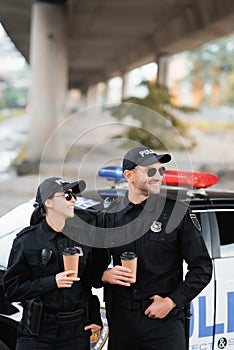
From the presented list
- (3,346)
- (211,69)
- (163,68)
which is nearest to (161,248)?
(3,346)

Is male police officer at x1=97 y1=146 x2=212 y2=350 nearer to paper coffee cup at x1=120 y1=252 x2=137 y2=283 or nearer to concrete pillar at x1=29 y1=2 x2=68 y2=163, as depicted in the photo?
paper coffee cup at x1=120 y1=252 x2=137 y2=283

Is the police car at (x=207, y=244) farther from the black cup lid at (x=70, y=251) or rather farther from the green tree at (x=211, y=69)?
the green tree at (x=211, y=69)

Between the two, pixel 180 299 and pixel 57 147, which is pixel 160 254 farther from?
pixel 57 147

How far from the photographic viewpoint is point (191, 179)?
14.4 ft

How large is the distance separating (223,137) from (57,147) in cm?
1967

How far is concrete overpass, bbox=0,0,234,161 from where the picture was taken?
20.1 meters

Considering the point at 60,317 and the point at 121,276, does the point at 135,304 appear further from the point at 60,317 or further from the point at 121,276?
the point at 60,317

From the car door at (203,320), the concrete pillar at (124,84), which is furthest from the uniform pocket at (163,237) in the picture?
the concrete pillar at (124,84)

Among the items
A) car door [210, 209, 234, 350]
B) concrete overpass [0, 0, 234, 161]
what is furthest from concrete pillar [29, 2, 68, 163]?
car door [210, 209, 234, 350]

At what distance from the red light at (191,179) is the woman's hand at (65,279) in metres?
1.66

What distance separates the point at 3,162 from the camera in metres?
22.7

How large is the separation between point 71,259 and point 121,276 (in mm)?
287

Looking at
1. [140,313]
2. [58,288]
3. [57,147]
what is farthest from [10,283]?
[57,147]

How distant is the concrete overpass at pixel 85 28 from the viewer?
20125mm
